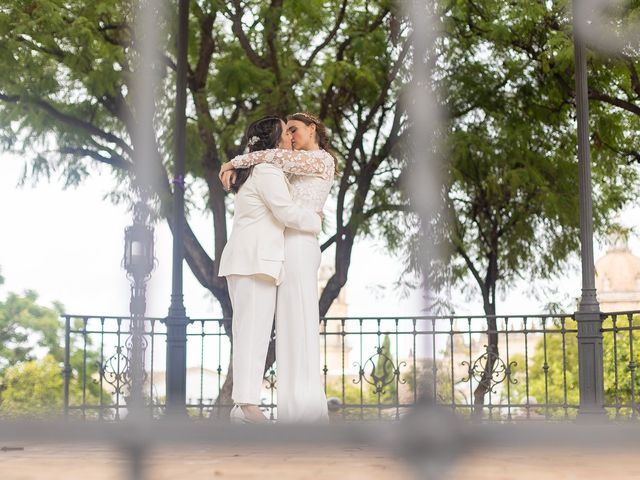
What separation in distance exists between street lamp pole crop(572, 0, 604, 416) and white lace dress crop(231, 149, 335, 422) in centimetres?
250

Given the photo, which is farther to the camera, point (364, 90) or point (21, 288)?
point (21, 288)

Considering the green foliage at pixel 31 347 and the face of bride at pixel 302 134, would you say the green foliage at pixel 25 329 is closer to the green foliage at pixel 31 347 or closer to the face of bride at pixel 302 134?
the green foliage at pixel 31 347

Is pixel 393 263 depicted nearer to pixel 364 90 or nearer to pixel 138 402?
pixel 364 90

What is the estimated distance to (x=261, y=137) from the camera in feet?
11.4

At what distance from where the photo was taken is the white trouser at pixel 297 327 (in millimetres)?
3410

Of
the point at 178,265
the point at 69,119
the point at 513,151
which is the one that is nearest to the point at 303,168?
the point at 178,265

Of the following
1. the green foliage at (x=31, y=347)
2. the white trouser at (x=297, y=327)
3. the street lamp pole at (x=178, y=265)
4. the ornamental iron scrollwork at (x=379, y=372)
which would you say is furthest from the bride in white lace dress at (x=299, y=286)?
the green foliage at (x=31, y=347)

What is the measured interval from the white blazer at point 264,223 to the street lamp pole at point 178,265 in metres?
Answer: 1.75

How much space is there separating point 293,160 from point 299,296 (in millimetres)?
530

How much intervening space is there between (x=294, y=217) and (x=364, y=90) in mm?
6369

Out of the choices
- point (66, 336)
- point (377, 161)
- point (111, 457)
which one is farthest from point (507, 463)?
point (377, 161)

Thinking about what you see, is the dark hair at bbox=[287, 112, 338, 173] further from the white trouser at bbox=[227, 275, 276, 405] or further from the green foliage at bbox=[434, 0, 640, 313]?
the green foliage at bbox=[434, 0, 640, 313]

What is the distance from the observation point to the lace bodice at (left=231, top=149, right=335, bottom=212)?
3406mm

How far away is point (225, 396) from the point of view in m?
8.47
